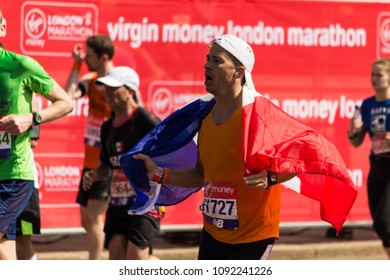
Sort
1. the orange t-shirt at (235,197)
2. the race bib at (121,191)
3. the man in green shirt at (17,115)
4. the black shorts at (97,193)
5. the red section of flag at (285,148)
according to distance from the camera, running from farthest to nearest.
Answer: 1. the black shorts at (97,193)
2. the race bib at (121,191)
3. the man in green shirt at (17,115)
4. the orange t-shirt at (235,197)
5. the red section of flag at (285,148)

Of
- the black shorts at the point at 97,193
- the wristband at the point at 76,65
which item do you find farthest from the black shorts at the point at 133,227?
the wristband at the point at 76,65

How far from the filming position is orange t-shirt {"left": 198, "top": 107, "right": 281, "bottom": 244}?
7.30 metres

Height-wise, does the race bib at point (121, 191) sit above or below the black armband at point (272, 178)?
below

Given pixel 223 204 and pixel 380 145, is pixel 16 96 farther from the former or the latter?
pixel 380 145

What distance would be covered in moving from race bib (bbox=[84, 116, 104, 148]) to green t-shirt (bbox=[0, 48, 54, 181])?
361 centimetres

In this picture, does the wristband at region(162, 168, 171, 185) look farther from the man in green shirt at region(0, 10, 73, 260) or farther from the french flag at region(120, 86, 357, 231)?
the man in green shirt at region(0, 10, 73, 260)

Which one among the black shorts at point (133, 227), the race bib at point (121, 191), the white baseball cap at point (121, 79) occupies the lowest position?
the black shorts at point (133, 227)

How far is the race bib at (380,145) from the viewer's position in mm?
11461

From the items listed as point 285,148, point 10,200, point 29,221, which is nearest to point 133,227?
point 29,221

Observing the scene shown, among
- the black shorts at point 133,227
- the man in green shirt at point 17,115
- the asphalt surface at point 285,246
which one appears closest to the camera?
the man in green shirt at point 17,115

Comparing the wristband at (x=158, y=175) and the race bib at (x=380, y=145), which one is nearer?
the wristband at (x=158, y=175)

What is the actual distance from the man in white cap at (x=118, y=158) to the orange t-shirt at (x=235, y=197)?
246cm

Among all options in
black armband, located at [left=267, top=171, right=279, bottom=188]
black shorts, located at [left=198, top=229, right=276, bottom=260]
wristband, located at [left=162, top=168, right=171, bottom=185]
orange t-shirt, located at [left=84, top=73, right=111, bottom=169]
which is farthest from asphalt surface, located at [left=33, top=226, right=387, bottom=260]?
black armband, located at [left=267, top=171, right=279, bottom=188]

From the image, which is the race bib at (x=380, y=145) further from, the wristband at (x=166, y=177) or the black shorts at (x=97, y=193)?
the wristband at (x=166, y=177)
